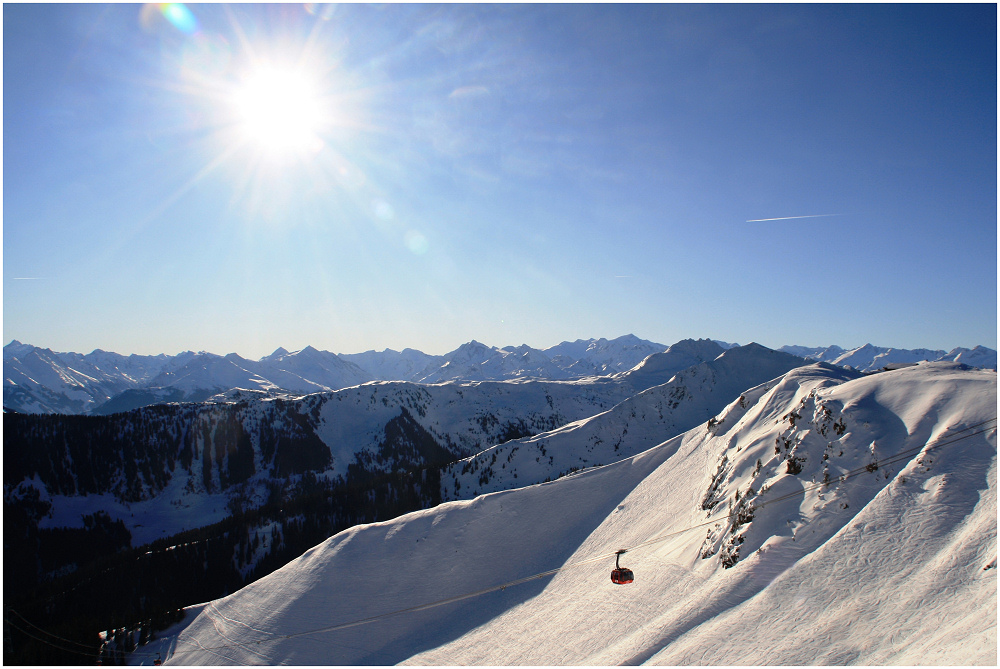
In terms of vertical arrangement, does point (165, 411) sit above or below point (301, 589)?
above

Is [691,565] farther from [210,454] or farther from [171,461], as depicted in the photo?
[171,461]

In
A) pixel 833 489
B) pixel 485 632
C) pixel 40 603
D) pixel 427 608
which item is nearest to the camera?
pixel 833 489

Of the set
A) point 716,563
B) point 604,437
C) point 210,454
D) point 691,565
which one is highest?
point 210,454

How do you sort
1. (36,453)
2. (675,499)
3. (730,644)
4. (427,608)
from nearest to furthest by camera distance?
1. (730,644)
2. (427,608)
3. (675,499)
4. (36,453)

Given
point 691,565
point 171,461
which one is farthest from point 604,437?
point 171,461

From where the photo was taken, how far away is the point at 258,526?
110625mm

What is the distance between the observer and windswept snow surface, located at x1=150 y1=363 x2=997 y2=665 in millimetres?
18469

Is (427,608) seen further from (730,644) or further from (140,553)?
(140,553)

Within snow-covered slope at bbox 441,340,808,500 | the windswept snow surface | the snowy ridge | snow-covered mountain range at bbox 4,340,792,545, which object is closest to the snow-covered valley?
the windswept snow surface

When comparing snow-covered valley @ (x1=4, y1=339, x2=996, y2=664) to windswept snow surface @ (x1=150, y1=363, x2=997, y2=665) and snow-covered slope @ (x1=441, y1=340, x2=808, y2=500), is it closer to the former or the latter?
windswept snow surface @ (x1=150, y1=363, x2=997, y2=665)

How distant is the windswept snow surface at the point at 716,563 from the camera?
727 inches

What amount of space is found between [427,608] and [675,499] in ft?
87.6

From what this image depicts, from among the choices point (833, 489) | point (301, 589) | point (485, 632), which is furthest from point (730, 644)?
point (301, 589)

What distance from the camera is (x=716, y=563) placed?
26.8 meters
